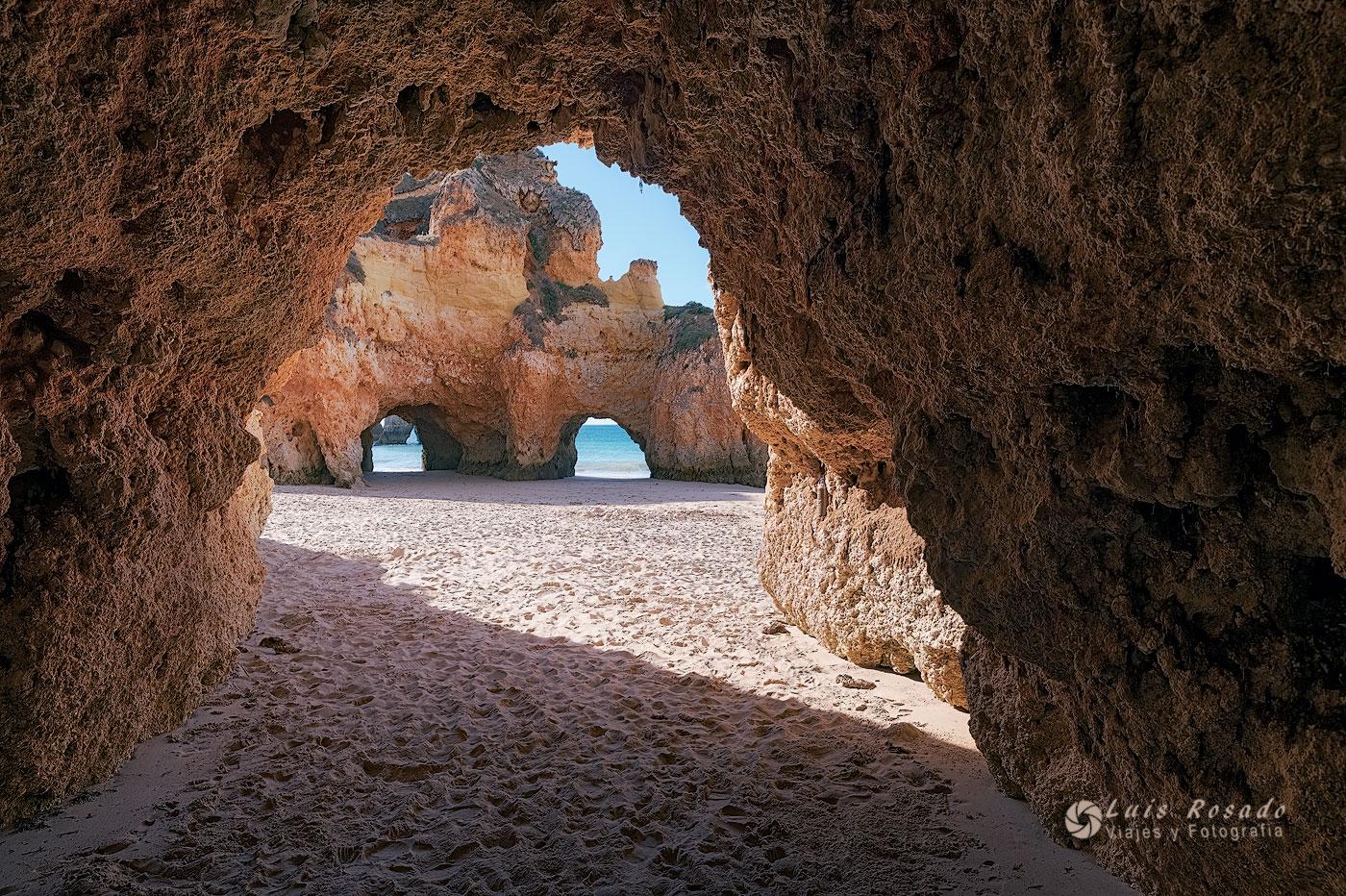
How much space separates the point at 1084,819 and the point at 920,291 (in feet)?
7.61

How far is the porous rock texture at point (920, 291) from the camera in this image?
150 cm

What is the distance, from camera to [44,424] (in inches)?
106

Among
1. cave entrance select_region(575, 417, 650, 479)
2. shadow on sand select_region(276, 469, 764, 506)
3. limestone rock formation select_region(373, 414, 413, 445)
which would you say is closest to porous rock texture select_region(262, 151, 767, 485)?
shadow on sand select_region(276, 469, 764, 506)

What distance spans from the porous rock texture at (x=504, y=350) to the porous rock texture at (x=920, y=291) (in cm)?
1229

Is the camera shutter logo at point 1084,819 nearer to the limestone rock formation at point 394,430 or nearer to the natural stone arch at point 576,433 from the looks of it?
the natural stone arch at point 576,433

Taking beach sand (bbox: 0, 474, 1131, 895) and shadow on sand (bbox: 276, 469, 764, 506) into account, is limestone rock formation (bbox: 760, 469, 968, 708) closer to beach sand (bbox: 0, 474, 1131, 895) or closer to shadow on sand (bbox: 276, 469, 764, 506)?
beach sand (bbox: 0, 474, 1131, 895)

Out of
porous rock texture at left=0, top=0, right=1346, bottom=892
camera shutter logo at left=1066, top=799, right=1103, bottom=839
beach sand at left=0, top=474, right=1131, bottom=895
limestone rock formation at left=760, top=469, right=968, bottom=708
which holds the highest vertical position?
porous rock texture at left=0, top=0, right=1346, bottom=892

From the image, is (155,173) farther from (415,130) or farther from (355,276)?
(355,276)

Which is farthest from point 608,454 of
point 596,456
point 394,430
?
point 394,430

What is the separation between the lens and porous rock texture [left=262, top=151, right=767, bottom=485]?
597 inches

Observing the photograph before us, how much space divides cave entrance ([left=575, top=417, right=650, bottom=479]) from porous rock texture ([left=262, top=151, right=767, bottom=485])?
28.4ft

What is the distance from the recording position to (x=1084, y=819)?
2795 mm

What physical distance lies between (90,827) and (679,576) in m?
5.40

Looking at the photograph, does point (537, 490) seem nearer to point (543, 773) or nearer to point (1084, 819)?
point (543, 773)
